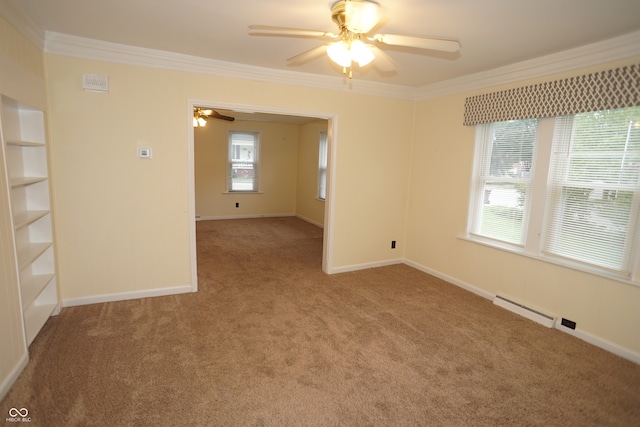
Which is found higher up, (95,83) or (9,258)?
(95,83)

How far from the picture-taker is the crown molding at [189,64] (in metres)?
2.93

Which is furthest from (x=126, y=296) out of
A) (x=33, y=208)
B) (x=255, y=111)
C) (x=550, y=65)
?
(x=550, y=65)

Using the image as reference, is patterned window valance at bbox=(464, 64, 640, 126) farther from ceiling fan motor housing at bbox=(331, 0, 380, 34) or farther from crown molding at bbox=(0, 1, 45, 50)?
crown molding at bbox=(0, 1, 45, 50)

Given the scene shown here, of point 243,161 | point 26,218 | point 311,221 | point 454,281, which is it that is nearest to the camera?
point 26,218

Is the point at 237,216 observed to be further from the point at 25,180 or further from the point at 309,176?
the point at 25,180

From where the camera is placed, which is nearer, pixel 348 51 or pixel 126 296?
pixel 348 51

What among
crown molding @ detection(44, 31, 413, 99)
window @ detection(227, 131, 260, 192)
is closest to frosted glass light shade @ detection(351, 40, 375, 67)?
crown molding @ detection(44, 31, 413, 99)

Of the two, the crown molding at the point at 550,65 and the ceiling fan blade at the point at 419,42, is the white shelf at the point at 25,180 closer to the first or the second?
the ceiling fan blade at the point at 419,42

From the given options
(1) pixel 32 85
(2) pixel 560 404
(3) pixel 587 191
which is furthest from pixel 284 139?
(2) pixel 560 404

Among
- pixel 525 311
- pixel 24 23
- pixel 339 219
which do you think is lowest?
pixel 525 311

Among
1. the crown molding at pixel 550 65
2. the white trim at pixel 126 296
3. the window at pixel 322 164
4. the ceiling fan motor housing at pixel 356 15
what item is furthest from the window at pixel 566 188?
the window at pixel 322 164

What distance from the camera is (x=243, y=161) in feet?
27.5

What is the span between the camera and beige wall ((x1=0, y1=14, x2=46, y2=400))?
204 centimetres

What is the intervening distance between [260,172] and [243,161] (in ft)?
1.63
